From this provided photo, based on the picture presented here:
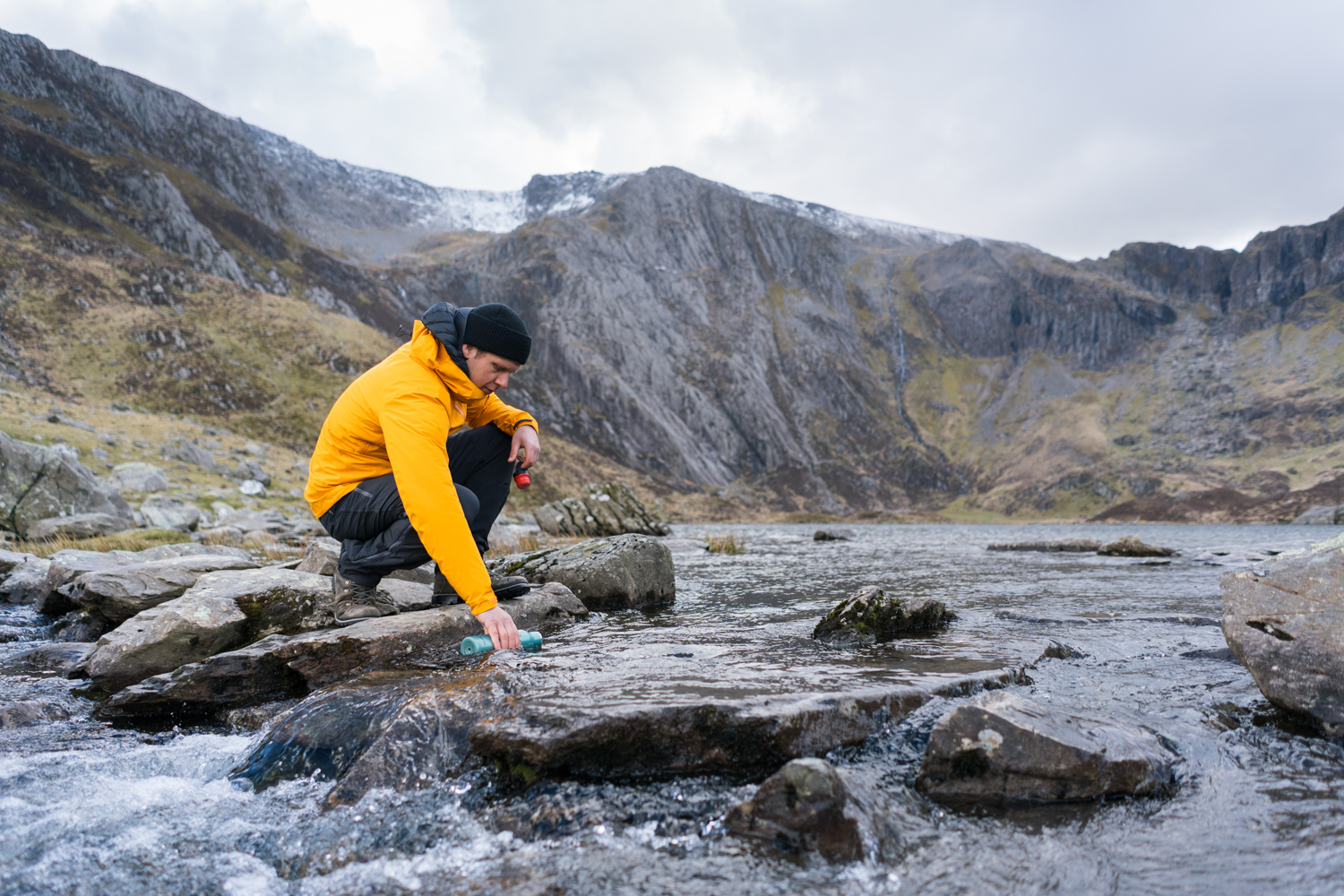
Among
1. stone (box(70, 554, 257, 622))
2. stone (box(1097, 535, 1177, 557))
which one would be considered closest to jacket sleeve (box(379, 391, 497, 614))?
stone (box(70, 554, 257, 622))

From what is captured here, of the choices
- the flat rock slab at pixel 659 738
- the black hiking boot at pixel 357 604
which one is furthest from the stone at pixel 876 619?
the black hiking boot at pixel 357 604

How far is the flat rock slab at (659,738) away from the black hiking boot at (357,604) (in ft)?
11.2

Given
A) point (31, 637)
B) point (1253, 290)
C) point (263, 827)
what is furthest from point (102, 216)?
point (1253, 290)

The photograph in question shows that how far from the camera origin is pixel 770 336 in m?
174

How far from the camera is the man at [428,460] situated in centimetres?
471

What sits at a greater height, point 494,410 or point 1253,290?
point 1253,290

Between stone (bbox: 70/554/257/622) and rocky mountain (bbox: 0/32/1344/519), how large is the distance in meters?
77.3

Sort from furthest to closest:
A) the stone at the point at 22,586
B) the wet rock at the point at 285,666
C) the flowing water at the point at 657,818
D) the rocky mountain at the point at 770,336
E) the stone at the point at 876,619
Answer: the rocky mountain at the point at 770,336 → the stone at the point at 22,586 → the stone at the point at 876,619 → the wet rock at the point at 285,666 → the flowing water at the point at 657,818

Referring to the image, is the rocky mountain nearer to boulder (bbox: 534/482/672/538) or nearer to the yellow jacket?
boulder (bbox: 534/482/672/538)

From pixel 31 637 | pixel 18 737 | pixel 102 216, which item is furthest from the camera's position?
pixel 102 216

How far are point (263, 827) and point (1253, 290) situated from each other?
251 metres

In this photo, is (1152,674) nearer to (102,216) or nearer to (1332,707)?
Answer: (1332,707)

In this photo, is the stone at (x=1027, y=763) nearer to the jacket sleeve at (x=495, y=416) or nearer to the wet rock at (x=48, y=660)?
the jacket sleeve at (x=495, y=416)

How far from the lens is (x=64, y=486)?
15.1 metres
